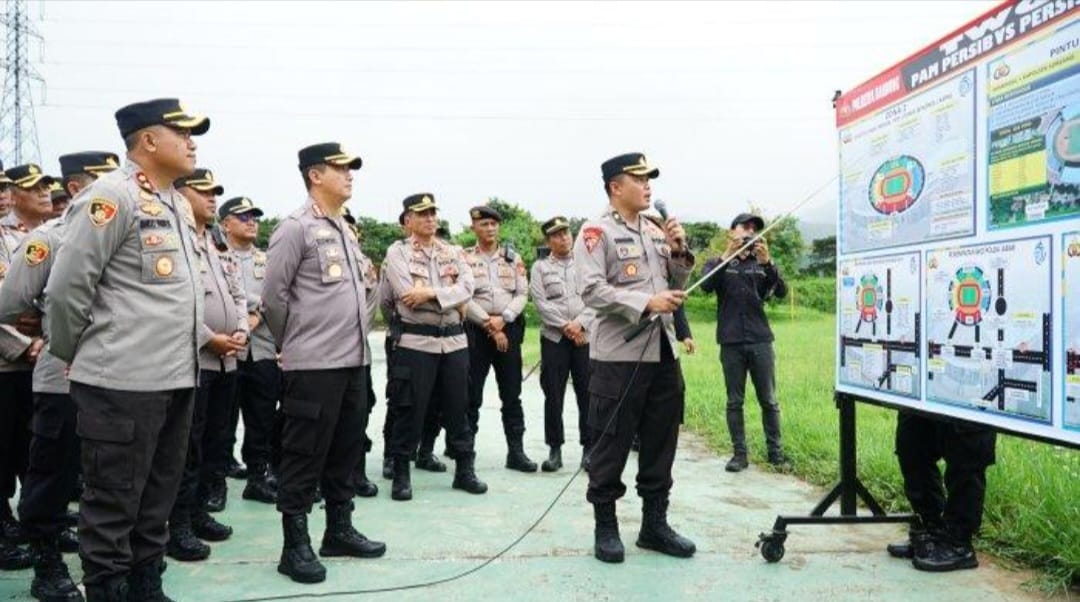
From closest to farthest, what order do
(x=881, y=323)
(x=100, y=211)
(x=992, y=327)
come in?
1. (x=100, y=211)
2. (x=992, y=327)
3. (x=881, y=323)

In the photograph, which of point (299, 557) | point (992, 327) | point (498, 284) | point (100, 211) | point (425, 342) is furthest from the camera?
point (498, 284)

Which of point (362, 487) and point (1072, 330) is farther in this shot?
point (362, 487)

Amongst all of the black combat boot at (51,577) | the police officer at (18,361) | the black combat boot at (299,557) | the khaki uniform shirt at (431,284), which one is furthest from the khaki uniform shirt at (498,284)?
the black combat boot at (51,577)

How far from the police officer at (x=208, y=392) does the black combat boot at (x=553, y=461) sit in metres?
2.17

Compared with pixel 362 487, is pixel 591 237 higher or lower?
higher

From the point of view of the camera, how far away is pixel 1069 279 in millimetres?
2686

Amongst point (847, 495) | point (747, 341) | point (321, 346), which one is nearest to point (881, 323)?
point (847, 495)

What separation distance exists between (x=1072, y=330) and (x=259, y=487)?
13.9 ft

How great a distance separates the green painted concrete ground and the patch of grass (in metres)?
0.20

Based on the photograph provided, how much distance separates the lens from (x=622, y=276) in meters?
3.91

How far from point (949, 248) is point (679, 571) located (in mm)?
1776

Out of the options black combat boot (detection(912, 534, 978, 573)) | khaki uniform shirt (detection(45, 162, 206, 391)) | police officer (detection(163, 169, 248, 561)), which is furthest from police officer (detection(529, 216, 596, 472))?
khaki uniform shirt (detection(45, 162, 206, 391))

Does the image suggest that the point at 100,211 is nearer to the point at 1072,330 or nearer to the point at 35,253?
the point at 35,253

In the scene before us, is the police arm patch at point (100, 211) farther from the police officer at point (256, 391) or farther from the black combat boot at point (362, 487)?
the black combat boot at point (362, 487)
